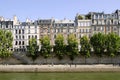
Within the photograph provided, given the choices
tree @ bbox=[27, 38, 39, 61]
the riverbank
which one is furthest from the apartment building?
the riverbank

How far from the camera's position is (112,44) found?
83000 mm

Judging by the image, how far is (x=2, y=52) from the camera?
81.9 metres

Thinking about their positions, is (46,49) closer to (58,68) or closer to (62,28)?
(58,68)

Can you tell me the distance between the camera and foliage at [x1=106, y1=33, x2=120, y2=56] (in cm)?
8206

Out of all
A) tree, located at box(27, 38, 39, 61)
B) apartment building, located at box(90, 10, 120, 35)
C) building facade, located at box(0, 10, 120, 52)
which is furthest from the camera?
building facade, located at box(0, 10, 120, 52)

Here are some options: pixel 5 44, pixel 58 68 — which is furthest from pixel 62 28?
pixel 58 68

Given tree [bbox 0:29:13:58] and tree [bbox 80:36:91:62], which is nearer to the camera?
tree [bbox 0:29:13:58]

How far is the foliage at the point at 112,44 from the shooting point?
82.1 m

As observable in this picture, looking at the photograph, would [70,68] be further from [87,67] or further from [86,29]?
[86,29]

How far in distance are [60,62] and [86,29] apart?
17.3 m

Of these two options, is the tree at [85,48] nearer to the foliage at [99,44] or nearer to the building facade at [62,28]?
the foliage at [99,44]

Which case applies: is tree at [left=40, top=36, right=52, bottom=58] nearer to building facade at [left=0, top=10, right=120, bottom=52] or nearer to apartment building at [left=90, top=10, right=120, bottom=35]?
building facade at [left=0, top=10, right=120, bottom=52]

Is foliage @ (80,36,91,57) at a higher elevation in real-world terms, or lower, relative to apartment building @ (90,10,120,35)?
lower

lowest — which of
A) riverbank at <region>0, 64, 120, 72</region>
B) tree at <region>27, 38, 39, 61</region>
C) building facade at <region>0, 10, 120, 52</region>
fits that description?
riverbank at <region>0, 64, 120, 72</region>
